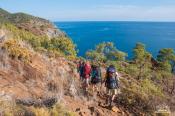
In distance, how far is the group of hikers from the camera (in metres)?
11.6

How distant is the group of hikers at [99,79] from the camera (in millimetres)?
11648

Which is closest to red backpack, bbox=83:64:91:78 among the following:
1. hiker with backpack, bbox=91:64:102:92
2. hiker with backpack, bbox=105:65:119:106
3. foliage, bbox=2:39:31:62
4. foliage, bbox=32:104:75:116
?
hiker with backpack, bbox=91:64:102:92

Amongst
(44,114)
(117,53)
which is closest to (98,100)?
(44,114)

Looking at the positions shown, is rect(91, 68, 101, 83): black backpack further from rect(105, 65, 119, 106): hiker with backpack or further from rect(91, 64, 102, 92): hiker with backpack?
rect(105, 65, 119, 106): hiker with backpack

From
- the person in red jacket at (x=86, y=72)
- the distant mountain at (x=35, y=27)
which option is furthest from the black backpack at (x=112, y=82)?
the distant mountain at (x=35, y=27)

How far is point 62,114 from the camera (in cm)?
824

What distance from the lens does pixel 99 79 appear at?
1287 centimetres

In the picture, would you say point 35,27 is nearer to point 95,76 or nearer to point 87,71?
point 87,71

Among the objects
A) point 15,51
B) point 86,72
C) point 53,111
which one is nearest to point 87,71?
point 86,72

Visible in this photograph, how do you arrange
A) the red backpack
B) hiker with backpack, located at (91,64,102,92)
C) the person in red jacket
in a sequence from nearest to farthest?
1. hiker with backpack, located at (91,64,102,92)
2. the person in red jacket
3. the red backpack

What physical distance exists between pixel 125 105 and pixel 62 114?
4.76 metres

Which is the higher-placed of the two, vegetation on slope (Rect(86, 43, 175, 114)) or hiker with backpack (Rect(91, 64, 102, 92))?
hiker with backpack (Rect(91, 64, 102, 92))

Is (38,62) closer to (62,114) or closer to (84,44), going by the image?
(62,114)

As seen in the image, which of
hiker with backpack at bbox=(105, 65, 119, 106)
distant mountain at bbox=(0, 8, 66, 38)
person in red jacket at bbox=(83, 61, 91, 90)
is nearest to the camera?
hiker with backpack at bbox=(105, 65, 119, 106)
